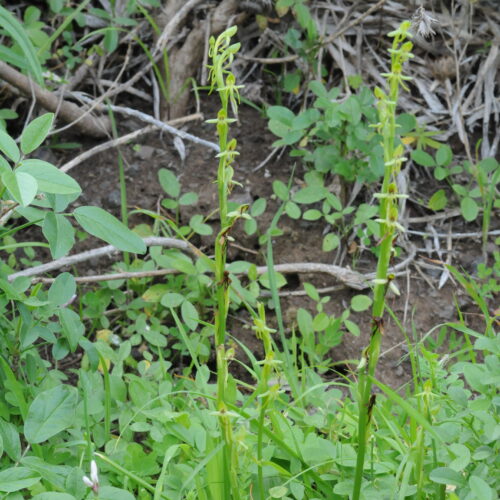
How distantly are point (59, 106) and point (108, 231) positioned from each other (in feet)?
4.90


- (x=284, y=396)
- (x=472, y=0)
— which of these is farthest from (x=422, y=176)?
(x=284, y=396)

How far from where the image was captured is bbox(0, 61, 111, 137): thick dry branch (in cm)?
279

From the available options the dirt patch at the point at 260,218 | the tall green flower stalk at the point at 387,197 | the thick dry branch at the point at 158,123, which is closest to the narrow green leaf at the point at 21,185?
the tall green flower stalk at the point at 387,197

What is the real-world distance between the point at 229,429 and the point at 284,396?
96 centimetres

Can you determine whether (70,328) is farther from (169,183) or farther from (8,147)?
(169,183)

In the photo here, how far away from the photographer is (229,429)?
A: 3.75 ft

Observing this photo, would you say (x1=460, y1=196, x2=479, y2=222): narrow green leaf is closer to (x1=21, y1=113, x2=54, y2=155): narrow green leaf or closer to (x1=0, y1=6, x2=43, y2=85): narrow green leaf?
(x1=0, y1=6, x2=43, y2=85): narrow green leaf

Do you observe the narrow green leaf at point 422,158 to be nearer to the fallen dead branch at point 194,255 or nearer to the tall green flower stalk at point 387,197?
the fallen dead branch at point 194,255

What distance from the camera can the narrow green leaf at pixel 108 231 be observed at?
5.12ft


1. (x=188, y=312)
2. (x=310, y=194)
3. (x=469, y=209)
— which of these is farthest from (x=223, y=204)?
(x=469, y=209)

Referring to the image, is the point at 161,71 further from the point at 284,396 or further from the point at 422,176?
the point at 284,396

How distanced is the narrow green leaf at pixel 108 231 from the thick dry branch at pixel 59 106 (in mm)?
1323

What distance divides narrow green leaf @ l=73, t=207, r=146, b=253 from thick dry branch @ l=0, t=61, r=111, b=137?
1.32m

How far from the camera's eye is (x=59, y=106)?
2.90 m
